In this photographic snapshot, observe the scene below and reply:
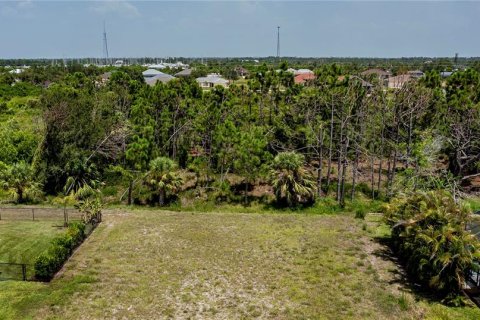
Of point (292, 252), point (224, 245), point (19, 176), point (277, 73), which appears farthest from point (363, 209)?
point (19, 176)

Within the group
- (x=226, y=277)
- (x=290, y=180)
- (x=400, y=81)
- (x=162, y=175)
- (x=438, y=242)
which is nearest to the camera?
(x=438, y=242)

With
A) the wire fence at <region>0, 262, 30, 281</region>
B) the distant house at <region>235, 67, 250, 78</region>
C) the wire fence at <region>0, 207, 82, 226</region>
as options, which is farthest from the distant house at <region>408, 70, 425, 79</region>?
the distant house at <region>235, 67, 250, 78</region>

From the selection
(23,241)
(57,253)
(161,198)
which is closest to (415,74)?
(161,198)

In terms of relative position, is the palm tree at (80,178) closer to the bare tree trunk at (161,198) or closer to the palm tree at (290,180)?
the bare tree trunk at (161,198)

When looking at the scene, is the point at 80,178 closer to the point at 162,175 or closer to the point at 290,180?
the point at 162,175

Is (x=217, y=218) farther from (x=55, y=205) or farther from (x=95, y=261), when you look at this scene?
(x=55, y=205)

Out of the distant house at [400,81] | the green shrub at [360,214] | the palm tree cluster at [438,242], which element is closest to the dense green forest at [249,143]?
the green shrub at [360,214]
